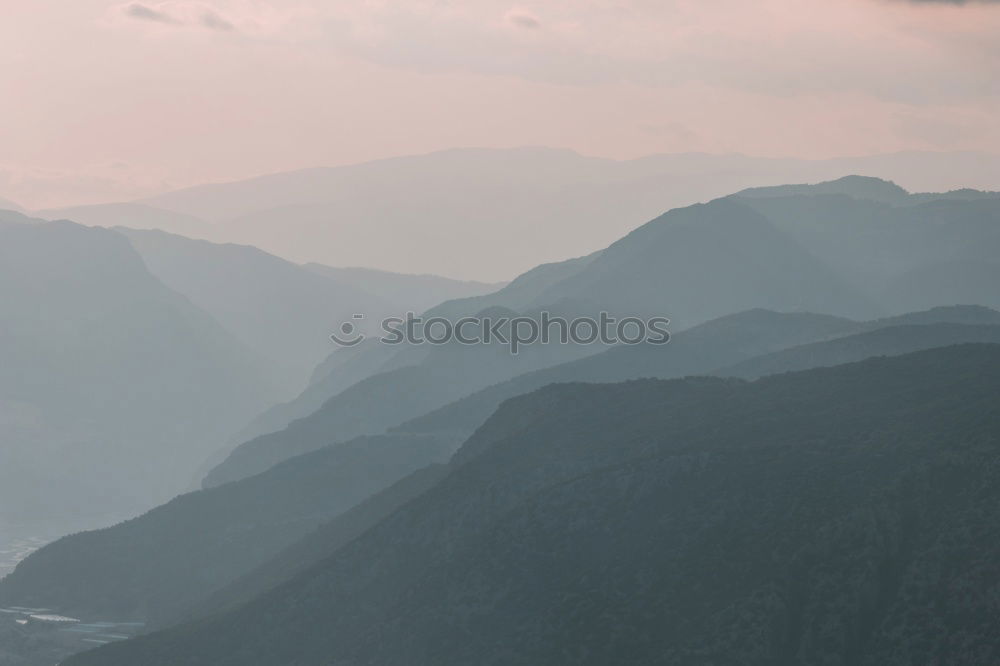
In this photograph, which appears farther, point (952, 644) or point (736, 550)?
point (736, 550)

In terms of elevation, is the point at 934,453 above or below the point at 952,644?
above

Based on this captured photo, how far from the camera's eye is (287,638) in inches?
5172

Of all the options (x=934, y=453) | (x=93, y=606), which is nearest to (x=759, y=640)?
(x=934, y=453)

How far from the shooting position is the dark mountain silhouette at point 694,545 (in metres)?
102

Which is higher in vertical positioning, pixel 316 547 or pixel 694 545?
pixel 694 545

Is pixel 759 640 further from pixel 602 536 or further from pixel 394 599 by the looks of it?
pixel 394 599

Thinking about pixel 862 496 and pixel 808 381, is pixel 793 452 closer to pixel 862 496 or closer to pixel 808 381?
pixel 862 496

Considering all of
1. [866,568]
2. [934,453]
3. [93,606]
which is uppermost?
[934,453]

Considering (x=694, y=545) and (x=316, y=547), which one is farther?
(x=316, y=547)

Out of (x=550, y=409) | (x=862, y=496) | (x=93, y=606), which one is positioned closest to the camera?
(x=862, y=496)

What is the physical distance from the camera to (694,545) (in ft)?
385

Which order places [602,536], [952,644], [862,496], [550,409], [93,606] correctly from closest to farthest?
[952,644], [862,496], [602,536], [550,409], [93,606]

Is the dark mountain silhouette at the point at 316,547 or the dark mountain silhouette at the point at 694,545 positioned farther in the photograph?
the dark mountain silhouette at the point at 316,547

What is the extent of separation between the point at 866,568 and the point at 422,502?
55.6 meters
